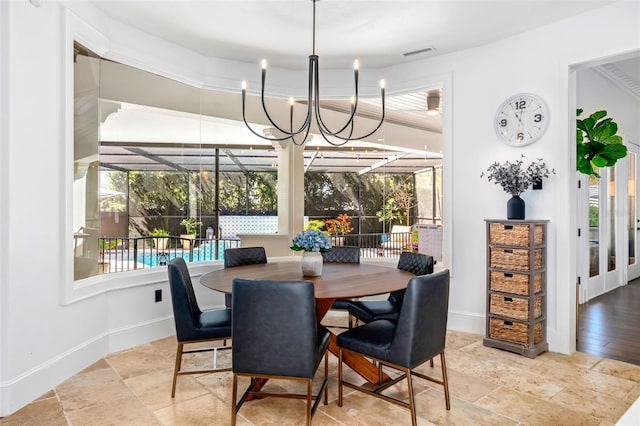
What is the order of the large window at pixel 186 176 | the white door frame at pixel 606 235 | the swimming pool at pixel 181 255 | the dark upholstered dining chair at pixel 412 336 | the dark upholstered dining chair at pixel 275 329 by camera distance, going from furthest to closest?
1. the white door frame at pixel 606 235
2. the swimming pool at pixel 181 255
3. the large window at pixel 186 176
4. the dark upholstered dining chair at pixel 412 336
5. the dark upholstered dining chair at pixel 275 329

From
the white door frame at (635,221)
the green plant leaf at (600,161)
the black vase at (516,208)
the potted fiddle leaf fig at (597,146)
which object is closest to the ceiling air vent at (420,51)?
the potted fiddle leaf fig at (597,146)

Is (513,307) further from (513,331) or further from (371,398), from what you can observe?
(371,398)

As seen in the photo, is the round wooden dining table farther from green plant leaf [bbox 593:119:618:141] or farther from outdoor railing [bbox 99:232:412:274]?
green plant leaf [bbox 593:119:618:141]

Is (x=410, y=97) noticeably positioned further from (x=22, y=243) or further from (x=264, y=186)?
(x=22, y=243)

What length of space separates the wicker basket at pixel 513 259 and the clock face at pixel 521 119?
3.34 feet

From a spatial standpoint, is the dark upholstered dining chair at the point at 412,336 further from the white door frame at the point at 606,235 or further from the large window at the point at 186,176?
the white door frame at the point at 606,235

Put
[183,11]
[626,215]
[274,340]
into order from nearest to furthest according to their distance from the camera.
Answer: [274,340] < [183,11] < [626,215]

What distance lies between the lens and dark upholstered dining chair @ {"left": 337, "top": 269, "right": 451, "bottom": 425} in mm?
2299

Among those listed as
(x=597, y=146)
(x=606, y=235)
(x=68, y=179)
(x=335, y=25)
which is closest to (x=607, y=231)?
(x=606, y=235)

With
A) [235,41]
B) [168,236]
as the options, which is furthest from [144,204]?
[235,41]

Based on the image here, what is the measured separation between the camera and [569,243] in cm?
359

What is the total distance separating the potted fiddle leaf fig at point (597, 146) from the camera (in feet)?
13.0

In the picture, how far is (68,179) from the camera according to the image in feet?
10.1

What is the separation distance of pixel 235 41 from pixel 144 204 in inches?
71.5
